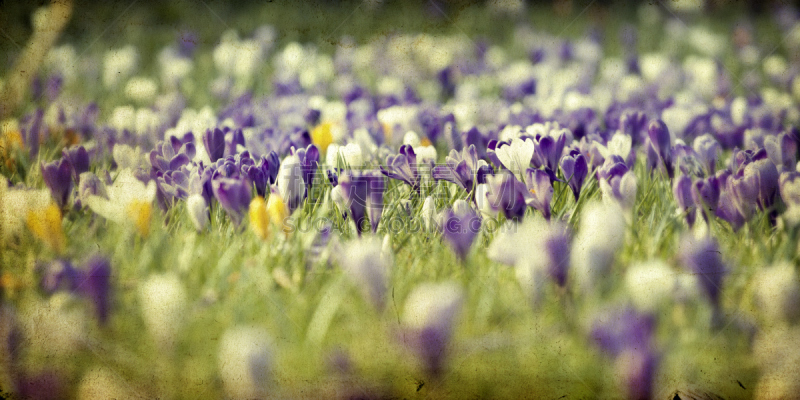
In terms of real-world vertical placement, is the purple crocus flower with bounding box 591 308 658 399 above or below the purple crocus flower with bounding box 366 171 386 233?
below

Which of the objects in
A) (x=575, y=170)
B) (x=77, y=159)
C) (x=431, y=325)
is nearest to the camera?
(x=431, y=325)

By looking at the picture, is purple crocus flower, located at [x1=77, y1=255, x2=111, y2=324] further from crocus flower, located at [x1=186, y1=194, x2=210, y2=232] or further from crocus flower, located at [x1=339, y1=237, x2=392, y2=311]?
crocus flower, located at [x1=339, y1=237, x2=392, y2=311]

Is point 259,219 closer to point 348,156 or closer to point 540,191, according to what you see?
point 348,156

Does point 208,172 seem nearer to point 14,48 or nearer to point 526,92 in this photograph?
point 14,48

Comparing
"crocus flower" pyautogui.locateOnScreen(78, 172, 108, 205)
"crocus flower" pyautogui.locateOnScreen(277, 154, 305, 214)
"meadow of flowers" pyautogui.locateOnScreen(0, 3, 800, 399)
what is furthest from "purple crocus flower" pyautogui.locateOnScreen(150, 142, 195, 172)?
"crocus flower" pyautogui.locateOnScreen(277, 154, 305, 214)

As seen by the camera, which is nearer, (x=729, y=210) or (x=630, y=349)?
(x=630, y=349)

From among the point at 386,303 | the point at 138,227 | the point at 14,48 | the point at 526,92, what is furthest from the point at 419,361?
the point at 526,92

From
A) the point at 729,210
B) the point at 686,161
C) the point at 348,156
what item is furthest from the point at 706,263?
the point at 348,156
